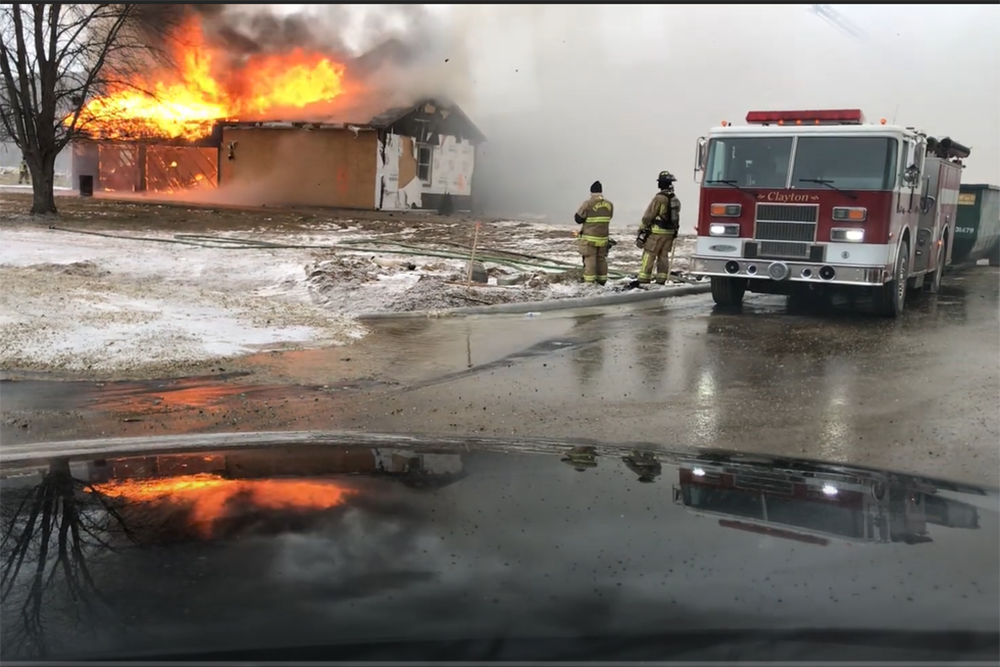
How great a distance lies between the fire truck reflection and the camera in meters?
3.65

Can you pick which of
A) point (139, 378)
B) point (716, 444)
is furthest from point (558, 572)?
point (139, 378)

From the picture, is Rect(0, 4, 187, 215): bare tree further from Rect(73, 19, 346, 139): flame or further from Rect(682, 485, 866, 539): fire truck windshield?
Rect(682, 485, 866, 539): fire truck windshield

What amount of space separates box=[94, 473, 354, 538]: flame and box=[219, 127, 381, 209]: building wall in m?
26.9

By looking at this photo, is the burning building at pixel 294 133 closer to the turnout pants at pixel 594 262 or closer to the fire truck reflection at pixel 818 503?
the turnout pants at pixel 594 262

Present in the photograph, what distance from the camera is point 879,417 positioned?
6.44m

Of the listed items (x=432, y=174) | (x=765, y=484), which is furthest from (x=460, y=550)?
(x=432, y=174)

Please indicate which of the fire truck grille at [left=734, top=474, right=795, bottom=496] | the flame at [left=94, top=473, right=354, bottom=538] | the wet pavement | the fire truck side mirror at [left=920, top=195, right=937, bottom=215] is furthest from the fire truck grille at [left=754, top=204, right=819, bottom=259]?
the flame at [left=94, top=473, right=354, bottom=538]

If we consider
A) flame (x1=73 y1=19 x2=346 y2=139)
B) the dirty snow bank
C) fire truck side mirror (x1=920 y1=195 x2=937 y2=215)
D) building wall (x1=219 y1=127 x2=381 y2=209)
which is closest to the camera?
the dirty snow bank

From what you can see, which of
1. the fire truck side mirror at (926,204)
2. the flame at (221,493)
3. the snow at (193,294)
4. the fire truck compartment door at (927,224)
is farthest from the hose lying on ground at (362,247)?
the flame at (221,493)

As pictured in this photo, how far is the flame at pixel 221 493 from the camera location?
374cm

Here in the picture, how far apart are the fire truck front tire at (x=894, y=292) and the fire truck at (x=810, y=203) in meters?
0.01

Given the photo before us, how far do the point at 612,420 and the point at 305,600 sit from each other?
148 inches

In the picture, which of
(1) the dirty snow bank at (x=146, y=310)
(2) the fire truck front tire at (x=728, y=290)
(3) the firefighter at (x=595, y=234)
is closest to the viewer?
(1) the dirty snow bank at (x=146, y=310)

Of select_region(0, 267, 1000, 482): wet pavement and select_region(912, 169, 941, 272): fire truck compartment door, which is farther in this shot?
select_region(912, 169, 941, 272): fire truck compartment door
